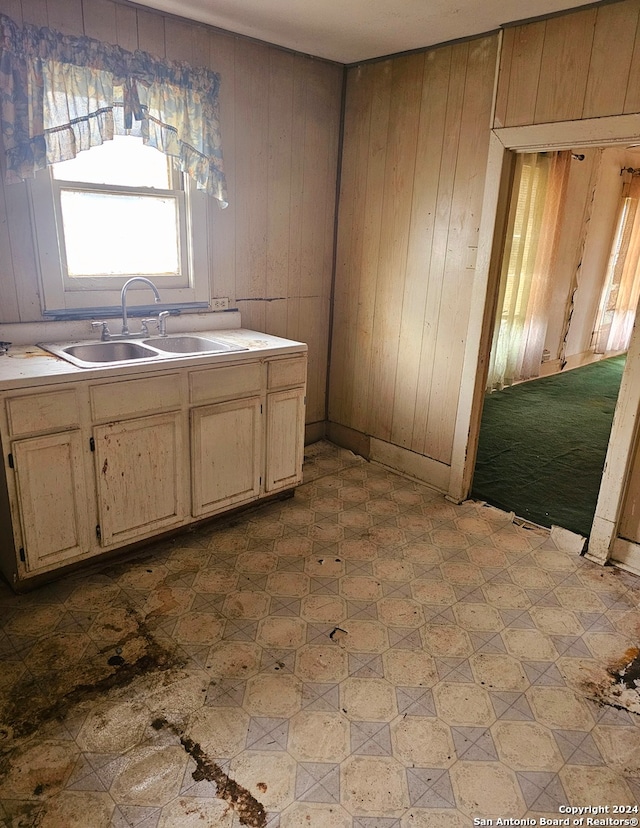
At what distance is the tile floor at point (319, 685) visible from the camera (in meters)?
1.55

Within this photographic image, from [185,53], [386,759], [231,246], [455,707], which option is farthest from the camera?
[231,246]

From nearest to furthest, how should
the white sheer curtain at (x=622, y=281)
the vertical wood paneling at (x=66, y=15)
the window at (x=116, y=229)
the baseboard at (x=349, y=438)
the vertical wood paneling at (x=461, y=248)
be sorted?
the vertical wood paneling at (x=66, y=15)
the window at (x=116, y=229)
the vertical wood paneling at (x=461, y=248)
the baseboard at (x=349, y=438)
the white sheer curtain at (x=622, y=281)

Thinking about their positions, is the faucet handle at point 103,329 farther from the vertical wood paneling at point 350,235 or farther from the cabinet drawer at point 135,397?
the vertical wood paneling at point 350,235

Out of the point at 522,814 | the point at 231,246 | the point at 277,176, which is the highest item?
the point at 277,176

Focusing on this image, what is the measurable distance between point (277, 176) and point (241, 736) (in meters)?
2.87

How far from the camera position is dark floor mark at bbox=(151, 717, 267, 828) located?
1.49 m

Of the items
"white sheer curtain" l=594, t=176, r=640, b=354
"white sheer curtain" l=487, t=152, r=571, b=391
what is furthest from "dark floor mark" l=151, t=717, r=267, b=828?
"white sheer curtain" l=594, t=176, r=640, b=354

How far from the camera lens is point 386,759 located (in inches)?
65.8

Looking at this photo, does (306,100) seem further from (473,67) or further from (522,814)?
(522,814)

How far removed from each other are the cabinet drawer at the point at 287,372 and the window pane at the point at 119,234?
791 millimetres

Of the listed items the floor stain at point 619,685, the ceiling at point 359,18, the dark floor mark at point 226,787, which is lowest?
the dark floor mark at point 226,787

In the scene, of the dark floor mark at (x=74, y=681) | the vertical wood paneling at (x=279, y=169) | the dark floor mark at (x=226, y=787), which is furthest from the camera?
the vertical wood paneling at (x=279, y=169)

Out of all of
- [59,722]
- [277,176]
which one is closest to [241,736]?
[59,722]

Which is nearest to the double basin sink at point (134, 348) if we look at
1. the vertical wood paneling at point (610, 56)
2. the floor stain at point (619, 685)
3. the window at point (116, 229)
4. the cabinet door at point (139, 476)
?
the window at point (116, 229)
